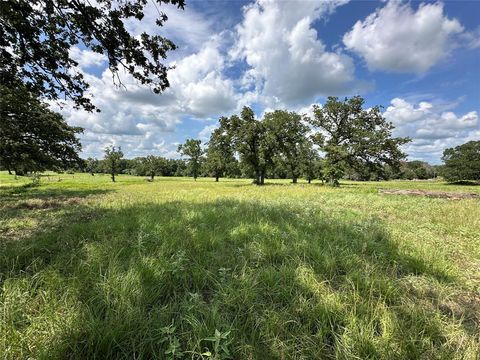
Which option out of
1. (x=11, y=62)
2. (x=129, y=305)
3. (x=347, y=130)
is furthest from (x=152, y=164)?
(x=129, y=305)

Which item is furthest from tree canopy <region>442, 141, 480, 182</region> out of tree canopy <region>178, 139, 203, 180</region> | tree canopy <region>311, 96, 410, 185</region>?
tree canopy <region>178, 139, 203, 180</region>

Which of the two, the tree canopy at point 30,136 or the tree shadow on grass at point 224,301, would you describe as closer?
the tree shadow on grass at point 224,301

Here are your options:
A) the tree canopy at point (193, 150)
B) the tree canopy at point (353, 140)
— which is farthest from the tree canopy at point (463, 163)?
the tree canopy at point (193, 150)

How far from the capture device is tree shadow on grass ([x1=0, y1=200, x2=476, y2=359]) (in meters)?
2.21

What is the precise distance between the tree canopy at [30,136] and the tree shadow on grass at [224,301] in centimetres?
1762

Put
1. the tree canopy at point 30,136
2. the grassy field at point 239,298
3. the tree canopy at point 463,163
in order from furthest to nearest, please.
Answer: the tree canopy at point 463,163 → the tree canopy at point 30,136 → the grassy field at point 239,298

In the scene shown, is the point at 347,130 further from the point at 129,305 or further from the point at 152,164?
the point at 152,164

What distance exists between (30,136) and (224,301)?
23265mm

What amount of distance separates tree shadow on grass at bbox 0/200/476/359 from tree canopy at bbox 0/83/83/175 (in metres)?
17.6

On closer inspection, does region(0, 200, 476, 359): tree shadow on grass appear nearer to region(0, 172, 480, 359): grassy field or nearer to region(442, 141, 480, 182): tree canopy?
region(0, 172, 480, 359): grassy field

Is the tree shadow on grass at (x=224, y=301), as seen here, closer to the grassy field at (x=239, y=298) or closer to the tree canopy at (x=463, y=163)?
the grassy field at (x=239, y=298)

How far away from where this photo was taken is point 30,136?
60.7 feet

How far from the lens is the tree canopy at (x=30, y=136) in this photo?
16656mm

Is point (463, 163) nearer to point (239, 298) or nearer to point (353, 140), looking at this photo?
point (353, 140)
